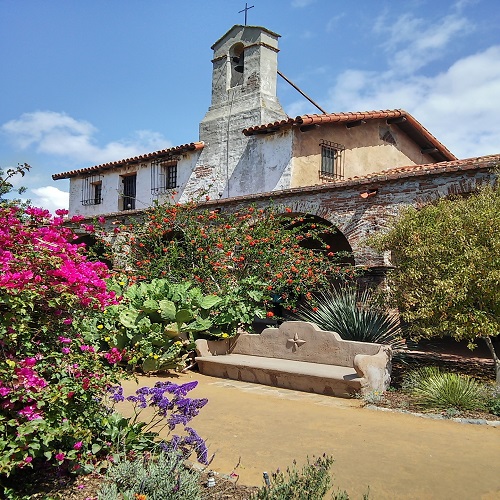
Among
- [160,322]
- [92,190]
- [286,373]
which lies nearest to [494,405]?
[286,373]

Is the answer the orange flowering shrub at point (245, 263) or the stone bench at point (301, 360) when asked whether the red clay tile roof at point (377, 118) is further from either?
the stone bench at point (301, 360)

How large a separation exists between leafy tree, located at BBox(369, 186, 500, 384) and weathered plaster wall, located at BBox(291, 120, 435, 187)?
976 centimetres

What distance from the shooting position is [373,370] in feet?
24.3

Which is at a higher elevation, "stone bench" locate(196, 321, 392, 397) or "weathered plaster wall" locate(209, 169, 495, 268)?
"weathered plaster wall" locate(209, 169, 495, 268)

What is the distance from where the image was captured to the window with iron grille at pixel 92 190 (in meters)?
23.7

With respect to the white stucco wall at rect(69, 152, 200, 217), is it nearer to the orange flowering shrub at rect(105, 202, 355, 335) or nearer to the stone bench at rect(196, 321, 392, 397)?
the orange flowering shrub at rect(105, 202, 355, 335)

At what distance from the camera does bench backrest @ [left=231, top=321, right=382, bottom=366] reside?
27.5 feet

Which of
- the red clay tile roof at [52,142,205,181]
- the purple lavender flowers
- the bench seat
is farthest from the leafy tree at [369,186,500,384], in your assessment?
the red clay tile roof at [52,142,205,181]

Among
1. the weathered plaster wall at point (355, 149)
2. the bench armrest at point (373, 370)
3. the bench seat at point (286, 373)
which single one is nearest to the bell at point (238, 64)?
the weathered plaster wall at point (355, 149)

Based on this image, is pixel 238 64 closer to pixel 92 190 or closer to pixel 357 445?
pixel 92 190

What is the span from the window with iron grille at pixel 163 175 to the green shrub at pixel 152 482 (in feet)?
60.0

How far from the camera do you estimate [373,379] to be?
737cm

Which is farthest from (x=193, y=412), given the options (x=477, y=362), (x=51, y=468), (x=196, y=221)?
(x=196, y=221)

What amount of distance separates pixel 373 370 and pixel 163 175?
15.8 metres
